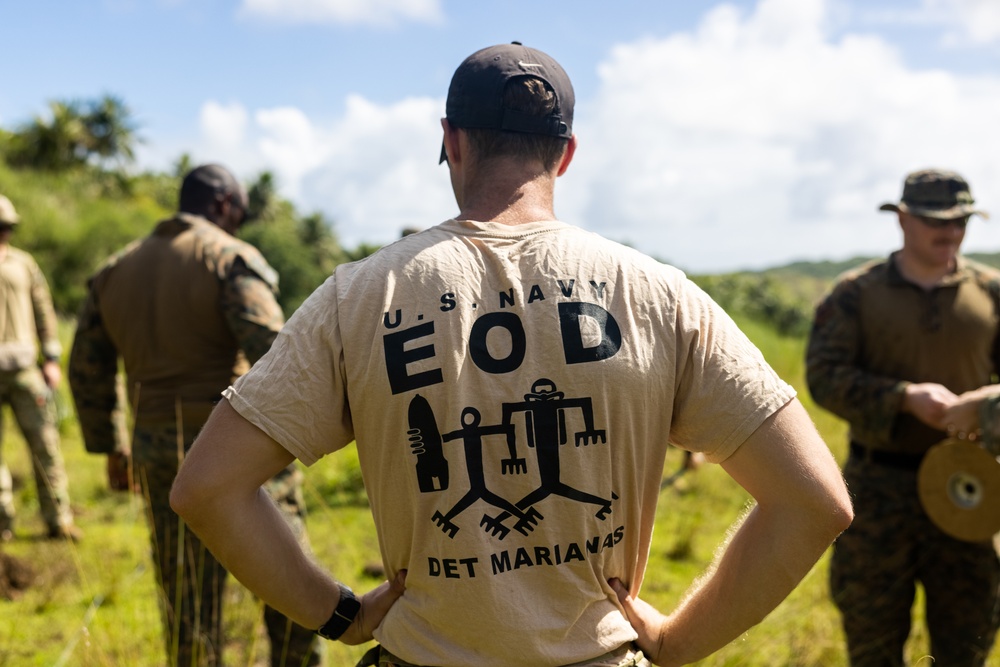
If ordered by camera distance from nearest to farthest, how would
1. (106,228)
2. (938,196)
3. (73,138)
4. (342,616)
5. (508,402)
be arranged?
(508,402) → (342,616) → (938,196) → (106,228) → (73,138)

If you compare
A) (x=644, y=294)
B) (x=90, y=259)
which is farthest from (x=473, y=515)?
(x=90, y=259)

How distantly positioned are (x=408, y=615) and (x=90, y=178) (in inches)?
1672

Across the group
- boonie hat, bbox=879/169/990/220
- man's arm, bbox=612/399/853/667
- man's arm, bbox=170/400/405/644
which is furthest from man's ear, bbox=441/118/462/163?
boonie hat, bbox=879/169/990/220

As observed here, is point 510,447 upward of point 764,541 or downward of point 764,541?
upward

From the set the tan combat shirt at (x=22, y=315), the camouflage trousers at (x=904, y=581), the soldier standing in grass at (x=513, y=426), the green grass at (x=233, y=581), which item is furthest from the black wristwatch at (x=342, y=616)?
the tan combat shirt at (x=22, y=315)

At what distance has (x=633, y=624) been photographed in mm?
1720

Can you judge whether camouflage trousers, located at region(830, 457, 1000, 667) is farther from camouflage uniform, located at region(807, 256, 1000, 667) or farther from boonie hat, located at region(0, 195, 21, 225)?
boonie hat, located at region(0, 195, 21, 225)

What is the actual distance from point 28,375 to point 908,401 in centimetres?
550

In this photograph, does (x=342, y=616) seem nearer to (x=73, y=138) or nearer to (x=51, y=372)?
(x=51, y=372)

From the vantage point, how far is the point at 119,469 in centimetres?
418

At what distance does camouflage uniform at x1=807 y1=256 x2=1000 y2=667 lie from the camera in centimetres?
360

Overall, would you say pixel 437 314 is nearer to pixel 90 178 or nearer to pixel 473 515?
pixel 473 515

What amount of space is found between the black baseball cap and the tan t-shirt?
0.67 ft

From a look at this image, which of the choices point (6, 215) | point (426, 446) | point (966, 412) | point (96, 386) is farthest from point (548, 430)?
point (6, 215)
